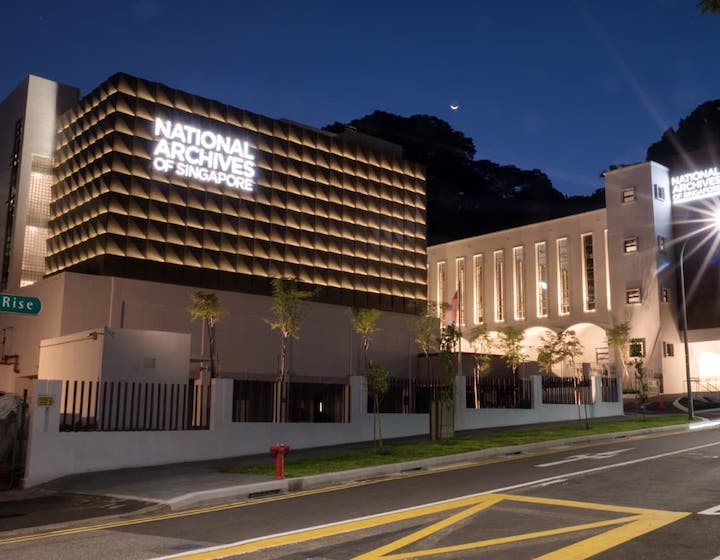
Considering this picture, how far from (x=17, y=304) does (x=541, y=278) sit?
59914 millimetres

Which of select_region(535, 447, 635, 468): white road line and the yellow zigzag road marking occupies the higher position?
select_region(535, 447, 635, 468): white road line

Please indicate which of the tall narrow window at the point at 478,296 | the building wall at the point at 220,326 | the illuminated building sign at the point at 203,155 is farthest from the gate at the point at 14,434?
the tall narrow window at the point at 478,296

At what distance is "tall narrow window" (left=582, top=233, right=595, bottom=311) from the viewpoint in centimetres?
6600

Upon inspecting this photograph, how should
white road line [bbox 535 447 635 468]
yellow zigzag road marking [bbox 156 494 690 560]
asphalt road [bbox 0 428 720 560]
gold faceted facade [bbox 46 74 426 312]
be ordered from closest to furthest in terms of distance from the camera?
1. yellow zigzag road marking [bbox 156 494 690 560]
2. asphalt road [bbox 0 428 720 560]
3. white road line [bbox 535 447 635 468]
4. gold faceted facade [bbox 46 74 426 312]

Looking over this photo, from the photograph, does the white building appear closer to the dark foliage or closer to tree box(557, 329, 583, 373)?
tree box(557, 329, 583, 373)

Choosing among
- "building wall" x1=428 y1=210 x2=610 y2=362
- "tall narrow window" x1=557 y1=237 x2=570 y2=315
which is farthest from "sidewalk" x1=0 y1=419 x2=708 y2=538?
"tall narrow window" x1=557 y1=237 x2=570 y2=315

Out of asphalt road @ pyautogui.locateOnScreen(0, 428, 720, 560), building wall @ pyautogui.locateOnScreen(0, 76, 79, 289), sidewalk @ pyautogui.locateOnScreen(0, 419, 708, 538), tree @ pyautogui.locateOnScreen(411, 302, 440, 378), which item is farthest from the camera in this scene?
tree @ pyautogui.locateOnScreen(411, 302, 440, 378)

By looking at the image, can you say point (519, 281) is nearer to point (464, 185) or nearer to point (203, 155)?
point (203, 155)

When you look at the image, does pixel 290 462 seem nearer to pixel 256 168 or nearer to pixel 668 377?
pixel 256 168

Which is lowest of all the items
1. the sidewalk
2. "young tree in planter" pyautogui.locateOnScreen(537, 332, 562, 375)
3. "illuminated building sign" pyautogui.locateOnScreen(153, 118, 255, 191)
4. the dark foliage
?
the sidewalk

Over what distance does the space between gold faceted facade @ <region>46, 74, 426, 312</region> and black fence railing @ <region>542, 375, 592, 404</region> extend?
1596 centimetres

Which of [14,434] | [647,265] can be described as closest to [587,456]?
[14,434]

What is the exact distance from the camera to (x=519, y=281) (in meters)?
72.4

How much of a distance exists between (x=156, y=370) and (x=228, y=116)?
27.1 metres
